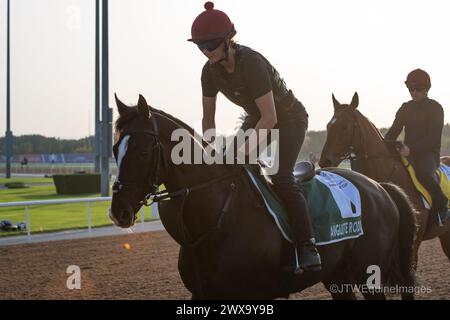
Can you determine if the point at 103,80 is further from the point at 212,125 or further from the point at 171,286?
the point at 212,125

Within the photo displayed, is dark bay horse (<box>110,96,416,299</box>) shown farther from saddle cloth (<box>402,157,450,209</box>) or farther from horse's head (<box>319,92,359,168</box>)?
saddle cloth (<box>402,157,450,209</box>)

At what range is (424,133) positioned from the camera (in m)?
7.45

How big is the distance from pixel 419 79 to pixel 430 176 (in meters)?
1.13

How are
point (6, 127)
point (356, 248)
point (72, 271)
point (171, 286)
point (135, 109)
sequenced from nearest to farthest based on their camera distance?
point (135, 109), point (356, 248), point (171, 286), point (72, 271), point (6, 127)

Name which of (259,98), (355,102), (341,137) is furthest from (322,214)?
(355,102)

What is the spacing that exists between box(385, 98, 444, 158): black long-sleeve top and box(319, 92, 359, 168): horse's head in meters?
0.66

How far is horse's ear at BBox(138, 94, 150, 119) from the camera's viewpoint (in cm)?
372

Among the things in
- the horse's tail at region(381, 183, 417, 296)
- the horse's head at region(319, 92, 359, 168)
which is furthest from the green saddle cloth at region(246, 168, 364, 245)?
the horse's head at region(319, 92, 359, 168)

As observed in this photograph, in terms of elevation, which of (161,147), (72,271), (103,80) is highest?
(103,80)

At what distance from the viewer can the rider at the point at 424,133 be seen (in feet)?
24.1

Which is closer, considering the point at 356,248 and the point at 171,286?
the point at 356,248
